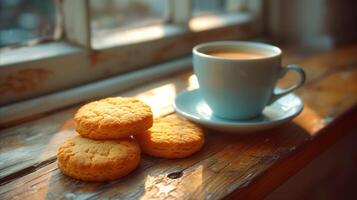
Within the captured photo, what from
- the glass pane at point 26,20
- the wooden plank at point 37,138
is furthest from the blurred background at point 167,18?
the wooden plank at point 37,138

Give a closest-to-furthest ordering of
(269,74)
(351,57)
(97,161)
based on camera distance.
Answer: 1. (97,161)
2. (269,74)
3. (351,57)

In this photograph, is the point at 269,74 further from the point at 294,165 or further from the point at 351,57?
the point at 351,57

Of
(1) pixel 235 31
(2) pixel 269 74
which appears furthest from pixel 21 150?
(1) pixel 235 31

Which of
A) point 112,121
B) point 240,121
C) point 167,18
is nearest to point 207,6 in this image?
point 167,18

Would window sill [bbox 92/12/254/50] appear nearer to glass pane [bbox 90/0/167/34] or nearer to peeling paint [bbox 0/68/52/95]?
glass pane [bbox 90/0/167/34]

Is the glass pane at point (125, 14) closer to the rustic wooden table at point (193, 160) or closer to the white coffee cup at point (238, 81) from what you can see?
the rustic wooden table at point (193, 160)

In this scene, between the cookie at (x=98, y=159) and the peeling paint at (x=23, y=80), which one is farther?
the peeling paint at (x=23, y=80)
